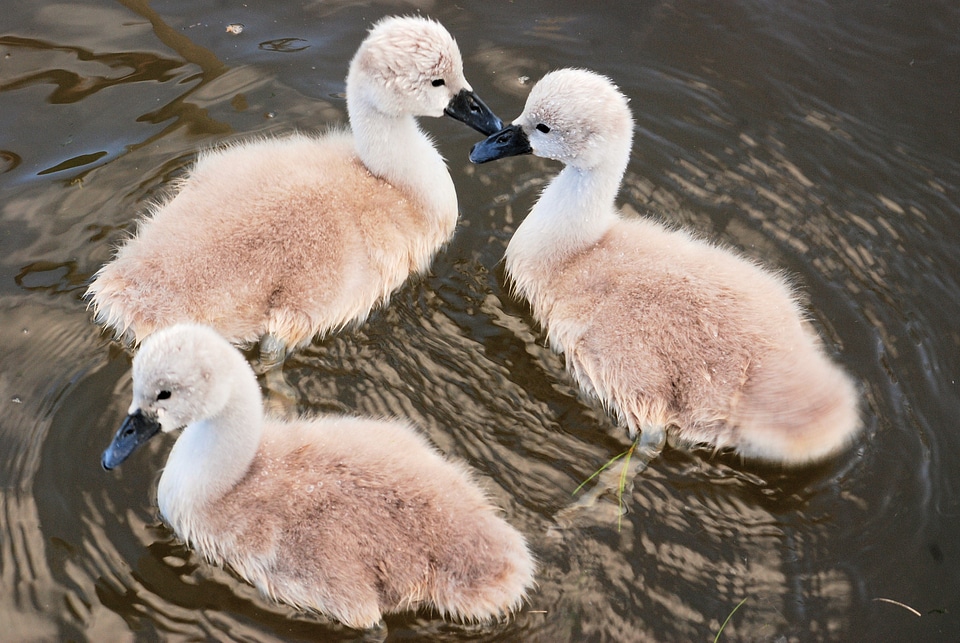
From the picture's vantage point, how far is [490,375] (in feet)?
12.2

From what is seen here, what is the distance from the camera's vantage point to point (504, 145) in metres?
3.94

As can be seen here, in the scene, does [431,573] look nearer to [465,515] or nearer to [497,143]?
[465,515]

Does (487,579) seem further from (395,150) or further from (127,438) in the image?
(395,150)

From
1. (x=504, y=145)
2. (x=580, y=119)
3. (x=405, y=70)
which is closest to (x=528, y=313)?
(x=504, y=145)

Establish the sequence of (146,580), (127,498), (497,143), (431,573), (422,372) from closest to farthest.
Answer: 1. (431,573)
2. (146,580)
3. (127,498)
4. (422,372)
5. (497,143)

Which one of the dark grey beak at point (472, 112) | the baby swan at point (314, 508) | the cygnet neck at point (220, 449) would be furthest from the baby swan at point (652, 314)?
the cygnet neck at point (220, 449)

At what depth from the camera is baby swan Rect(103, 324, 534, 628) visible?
9.19 ft

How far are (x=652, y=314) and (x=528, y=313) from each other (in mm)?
748

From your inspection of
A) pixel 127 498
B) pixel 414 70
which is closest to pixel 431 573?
pixel 127 498

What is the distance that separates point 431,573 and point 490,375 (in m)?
1.08

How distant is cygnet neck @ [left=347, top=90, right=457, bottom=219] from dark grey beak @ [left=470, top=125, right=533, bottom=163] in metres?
0.22

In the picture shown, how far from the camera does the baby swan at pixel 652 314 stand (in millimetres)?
3225

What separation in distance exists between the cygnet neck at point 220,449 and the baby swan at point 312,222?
0.58 m

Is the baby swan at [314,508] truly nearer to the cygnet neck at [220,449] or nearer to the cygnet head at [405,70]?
the cygnet neck at [220,449]
